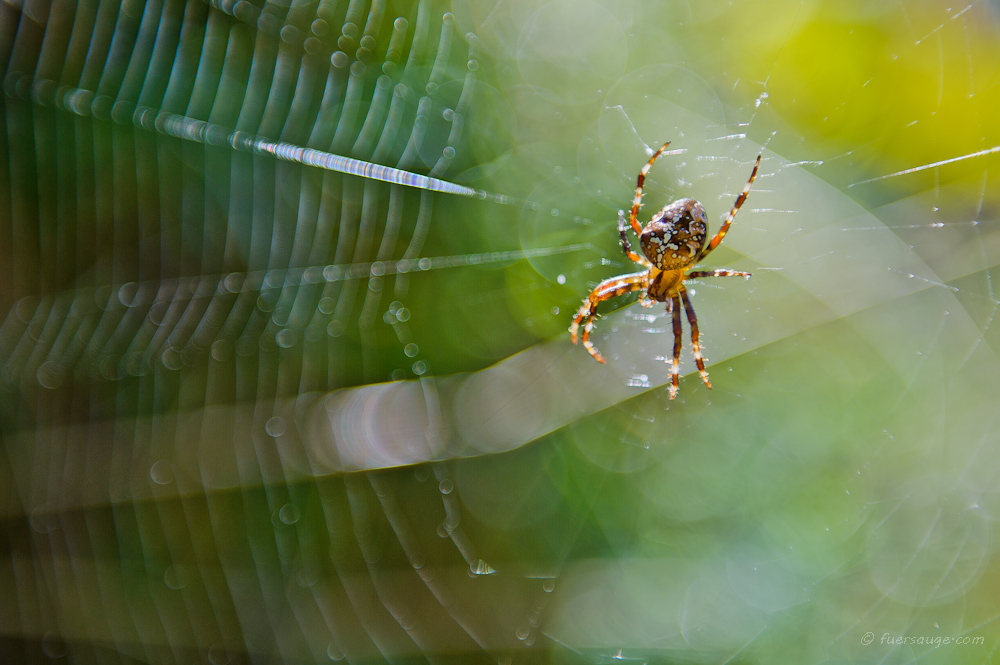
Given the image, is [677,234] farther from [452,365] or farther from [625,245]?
[452,365]

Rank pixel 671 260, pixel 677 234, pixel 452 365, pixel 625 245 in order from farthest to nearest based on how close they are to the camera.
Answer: pixel 452 365, pixel 625 245, pixel 671 260, pixel 677 234

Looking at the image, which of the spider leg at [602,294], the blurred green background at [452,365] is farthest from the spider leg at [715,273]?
the blurred green background at [452,365]

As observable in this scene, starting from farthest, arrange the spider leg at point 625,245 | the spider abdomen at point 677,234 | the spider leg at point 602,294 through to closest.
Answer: the spider leg at point 602,294 → the spider leg at point 625,245 → the spider abdomen at point 677,234

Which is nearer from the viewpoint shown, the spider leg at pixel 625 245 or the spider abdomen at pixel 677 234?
the spider abdomen at pixel 677 234

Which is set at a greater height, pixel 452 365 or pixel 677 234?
pixel 677 234

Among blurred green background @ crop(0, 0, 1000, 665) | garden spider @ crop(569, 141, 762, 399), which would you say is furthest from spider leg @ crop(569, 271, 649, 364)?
blurred green background @ crop(0, 0, 1000, 665)

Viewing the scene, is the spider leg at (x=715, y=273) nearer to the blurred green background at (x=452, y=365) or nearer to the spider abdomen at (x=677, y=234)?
the spider abdomen at (x=677, y=234)

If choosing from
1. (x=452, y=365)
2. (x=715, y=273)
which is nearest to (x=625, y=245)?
(x=715, y=273)
